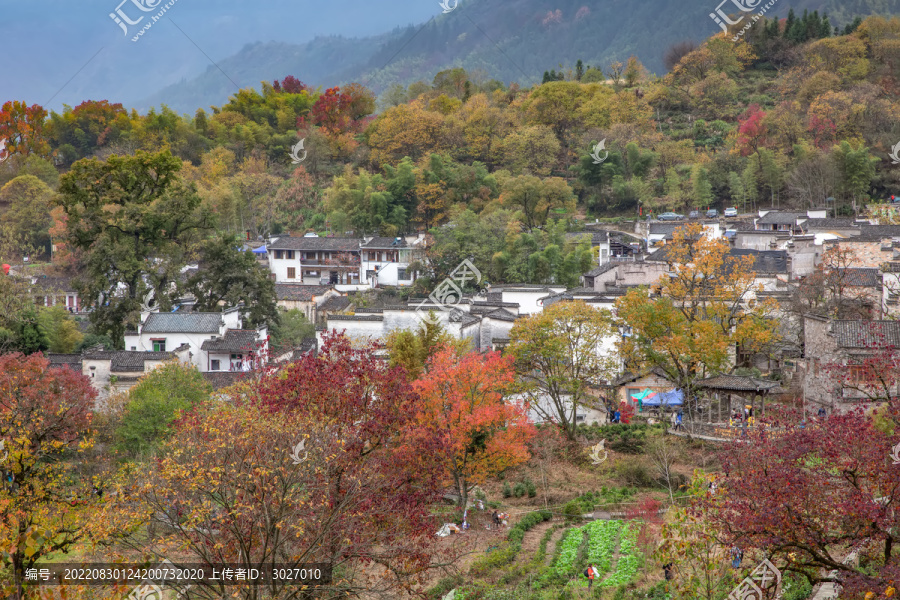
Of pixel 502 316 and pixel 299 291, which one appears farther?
pixel 299 291

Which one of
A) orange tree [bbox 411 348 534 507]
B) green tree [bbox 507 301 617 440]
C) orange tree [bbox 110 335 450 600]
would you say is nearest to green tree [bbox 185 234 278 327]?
green tree [bbox 507 301 617 440]

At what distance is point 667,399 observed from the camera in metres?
19.6

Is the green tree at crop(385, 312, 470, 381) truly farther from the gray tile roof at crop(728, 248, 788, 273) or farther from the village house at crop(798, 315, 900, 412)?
the gray tile roof at crop(728, 248, 788, 273)

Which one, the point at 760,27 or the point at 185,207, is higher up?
the point at 760,27

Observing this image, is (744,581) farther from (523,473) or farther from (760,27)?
(760,27)

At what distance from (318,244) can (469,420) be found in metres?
23.6

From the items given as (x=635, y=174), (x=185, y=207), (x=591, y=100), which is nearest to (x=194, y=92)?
(x=591, y=100)

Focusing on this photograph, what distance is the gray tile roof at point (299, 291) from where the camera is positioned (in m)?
32.0

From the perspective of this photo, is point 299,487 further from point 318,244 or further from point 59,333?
point 318,244

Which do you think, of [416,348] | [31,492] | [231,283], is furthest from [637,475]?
[231,283]

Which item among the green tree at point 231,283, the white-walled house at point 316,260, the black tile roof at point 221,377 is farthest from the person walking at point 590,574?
the white-walled house at point 316,260

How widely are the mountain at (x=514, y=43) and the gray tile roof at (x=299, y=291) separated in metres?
63.9

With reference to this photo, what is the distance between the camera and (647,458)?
17328mm

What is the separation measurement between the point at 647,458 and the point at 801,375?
16.5 ft
